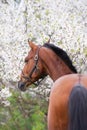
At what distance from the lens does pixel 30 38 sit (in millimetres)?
7586

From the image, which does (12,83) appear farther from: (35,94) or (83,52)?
(83,52)

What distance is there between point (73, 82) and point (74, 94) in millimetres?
178

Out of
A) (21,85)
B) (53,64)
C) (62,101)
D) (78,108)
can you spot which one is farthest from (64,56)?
(78,108)

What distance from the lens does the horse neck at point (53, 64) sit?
18.7 feet

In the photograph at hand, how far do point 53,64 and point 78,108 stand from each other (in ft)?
7.04

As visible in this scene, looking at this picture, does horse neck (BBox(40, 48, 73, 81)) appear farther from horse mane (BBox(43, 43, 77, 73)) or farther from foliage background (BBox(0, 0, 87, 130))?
foliage background (BBox(0, 0, 87, 130))

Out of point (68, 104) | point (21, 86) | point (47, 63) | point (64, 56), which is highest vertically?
point (68, 104)

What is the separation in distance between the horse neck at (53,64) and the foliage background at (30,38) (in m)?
0.80

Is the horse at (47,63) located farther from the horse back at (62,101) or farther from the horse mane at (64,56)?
the horse back at (62,101)

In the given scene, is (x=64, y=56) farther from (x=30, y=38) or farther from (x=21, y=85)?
(x=30, y=38)

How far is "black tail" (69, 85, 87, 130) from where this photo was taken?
3670 mm

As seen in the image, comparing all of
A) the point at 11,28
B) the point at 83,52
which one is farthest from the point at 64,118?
the point at 11,28

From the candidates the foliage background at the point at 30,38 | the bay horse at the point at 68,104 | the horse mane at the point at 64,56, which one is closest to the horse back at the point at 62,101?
the bay horse at the point at 68,104

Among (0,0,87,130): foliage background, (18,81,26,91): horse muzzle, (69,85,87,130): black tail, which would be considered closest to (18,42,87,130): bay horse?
(69,85,87,130): black tail
